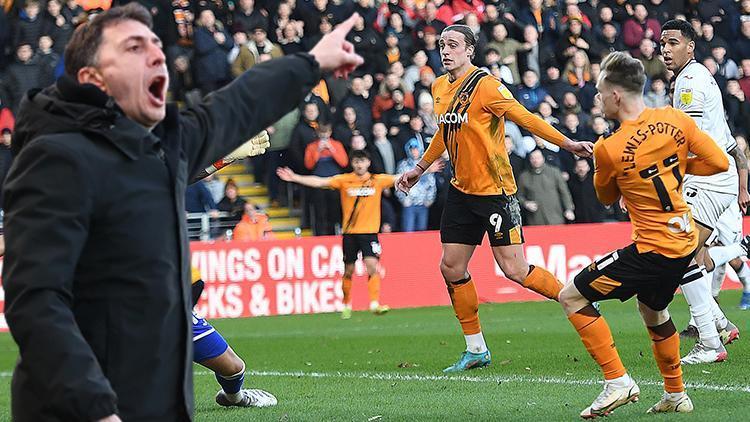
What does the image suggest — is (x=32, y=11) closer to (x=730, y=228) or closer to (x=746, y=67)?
(x=730, y=228)

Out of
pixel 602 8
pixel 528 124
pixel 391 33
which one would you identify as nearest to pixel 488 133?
pixel 528 124

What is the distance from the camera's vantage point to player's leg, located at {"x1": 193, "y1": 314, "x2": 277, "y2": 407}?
805 cm

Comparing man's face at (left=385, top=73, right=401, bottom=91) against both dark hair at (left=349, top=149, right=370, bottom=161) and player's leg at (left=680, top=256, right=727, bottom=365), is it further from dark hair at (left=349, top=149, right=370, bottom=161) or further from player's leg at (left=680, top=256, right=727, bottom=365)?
player's leg at (left=680, top=256, right=727, bottom=365)

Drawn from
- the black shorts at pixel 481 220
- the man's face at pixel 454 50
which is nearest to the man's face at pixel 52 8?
the man's face at pixel 454 50

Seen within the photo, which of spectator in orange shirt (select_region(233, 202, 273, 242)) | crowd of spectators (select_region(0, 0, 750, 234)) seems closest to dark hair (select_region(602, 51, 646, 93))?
crowd of spectators (select_region(0, 0, 750, 234))

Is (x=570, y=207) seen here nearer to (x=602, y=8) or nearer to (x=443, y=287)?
(x=443, y=287)

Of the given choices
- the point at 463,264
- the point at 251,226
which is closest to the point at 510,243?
the point at 463,264

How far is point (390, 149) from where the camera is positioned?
843 inches

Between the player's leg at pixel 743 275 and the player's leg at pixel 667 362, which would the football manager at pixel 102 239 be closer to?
the player's leg at pixel 667 362

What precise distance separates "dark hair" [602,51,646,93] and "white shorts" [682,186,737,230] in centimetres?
353

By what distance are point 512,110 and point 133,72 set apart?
6838mm

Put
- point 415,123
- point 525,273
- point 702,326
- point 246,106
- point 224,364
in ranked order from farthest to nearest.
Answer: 1. point 415,123
2. point 525,273
3. point 702,326
4. point 224,364
5. point 246,106

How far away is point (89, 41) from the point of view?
378 centimetres

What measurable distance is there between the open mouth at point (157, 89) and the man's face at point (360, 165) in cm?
1526
